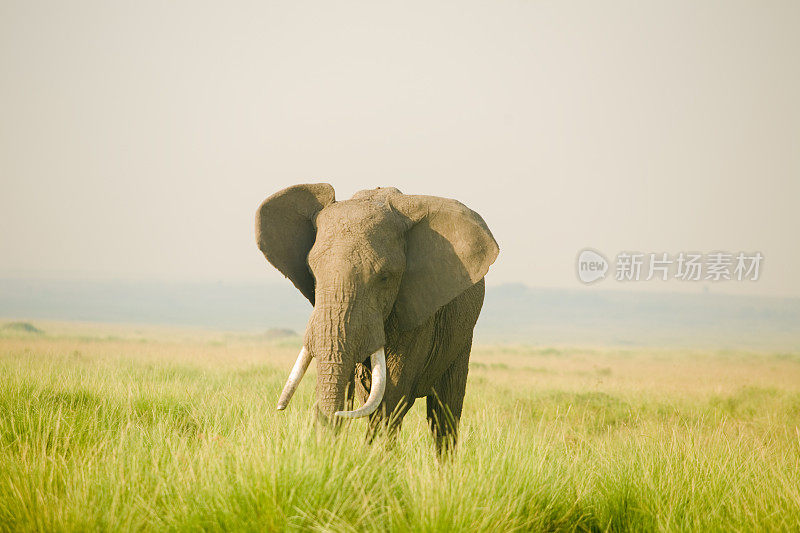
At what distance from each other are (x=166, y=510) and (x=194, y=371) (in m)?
10.5

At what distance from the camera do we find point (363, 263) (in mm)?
6234

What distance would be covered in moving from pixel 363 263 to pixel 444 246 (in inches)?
43.8

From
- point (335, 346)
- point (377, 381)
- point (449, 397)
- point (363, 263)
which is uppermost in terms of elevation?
point (363, 263)

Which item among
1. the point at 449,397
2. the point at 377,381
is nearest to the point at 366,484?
the point at 377,381

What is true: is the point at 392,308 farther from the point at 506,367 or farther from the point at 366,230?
the point at 506,367

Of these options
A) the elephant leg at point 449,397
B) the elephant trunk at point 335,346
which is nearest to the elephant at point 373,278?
the elephant trunk at point 335,346

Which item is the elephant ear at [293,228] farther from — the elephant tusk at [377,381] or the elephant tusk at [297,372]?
the elephant tusk at [377,381]

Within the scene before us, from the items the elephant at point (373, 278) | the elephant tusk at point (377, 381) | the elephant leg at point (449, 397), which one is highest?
the elephant at point (373, 278)

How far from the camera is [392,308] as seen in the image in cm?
689

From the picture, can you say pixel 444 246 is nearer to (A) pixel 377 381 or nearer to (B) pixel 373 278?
(B) pixel 373 278

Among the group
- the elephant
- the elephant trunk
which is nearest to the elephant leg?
the elephant

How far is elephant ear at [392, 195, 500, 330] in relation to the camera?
6969 mm

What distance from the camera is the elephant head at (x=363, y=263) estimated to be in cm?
614

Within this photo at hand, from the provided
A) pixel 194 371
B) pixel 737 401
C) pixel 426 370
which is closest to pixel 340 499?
pixel 426 370
